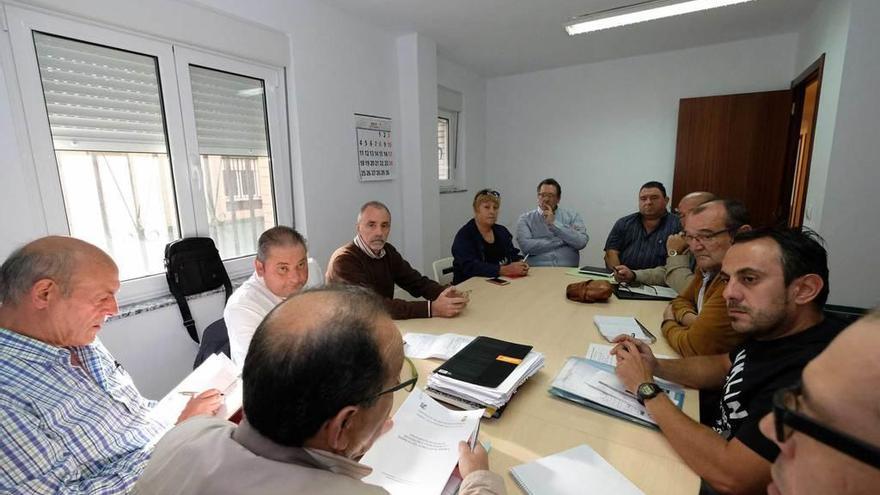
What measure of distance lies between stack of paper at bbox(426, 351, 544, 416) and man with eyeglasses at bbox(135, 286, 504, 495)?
0.54 metres

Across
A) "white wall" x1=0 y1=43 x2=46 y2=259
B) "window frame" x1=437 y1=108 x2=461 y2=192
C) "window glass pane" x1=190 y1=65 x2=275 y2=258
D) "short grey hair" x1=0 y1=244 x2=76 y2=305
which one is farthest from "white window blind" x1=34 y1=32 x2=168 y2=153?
"window frame" x1=437 y1=108 x2=461 y2=192

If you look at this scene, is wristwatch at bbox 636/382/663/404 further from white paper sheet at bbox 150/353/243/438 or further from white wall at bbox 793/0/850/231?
white wall at bbox 793/0/850/231

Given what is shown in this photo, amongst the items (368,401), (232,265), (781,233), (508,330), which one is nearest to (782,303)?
(781,233)

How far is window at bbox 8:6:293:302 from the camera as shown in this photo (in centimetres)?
184

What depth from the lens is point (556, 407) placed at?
115 centimetres

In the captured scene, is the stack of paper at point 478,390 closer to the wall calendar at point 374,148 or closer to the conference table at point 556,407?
the conference table at point 556,407

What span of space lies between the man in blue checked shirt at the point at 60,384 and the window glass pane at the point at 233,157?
1.56 m

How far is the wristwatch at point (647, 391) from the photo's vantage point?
1.06m

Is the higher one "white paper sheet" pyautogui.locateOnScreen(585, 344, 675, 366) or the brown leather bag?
the brown leather bag

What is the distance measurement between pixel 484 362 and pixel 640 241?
2.28 m

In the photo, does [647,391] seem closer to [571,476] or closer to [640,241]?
[571,476]

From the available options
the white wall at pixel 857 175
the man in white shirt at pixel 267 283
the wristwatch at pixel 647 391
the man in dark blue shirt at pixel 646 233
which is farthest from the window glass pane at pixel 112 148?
the white wall at pixel 857 175

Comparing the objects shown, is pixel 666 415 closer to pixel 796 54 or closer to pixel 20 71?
pixel 20 71

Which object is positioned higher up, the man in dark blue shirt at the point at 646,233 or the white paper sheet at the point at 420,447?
the man in dark blue shirt at the point at 646,233
